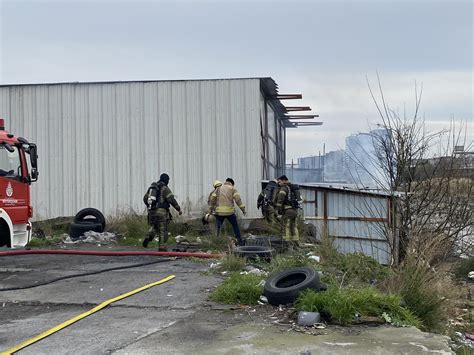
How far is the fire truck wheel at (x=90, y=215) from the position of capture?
596 inches

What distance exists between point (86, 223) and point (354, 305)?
35.0ft

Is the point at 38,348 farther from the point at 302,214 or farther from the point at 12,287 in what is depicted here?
the point at 302,214

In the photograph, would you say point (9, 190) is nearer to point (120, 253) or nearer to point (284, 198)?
point (120, 253)

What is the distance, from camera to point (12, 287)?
26.2ft

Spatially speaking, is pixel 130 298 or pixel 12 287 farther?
pixel 12 287

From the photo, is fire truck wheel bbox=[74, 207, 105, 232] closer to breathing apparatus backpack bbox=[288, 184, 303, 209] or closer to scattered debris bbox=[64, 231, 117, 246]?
scattered debris bbox=[64, 231, 117, 246]

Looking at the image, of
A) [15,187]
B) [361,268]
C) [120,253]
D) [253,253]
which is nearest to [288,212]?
[253,253]

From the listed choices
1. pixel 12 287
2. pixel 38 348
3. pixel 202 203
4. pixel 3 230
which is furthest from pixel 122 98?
pixel 38 348

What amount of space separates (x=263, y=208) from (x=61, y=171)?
6810 millimetres

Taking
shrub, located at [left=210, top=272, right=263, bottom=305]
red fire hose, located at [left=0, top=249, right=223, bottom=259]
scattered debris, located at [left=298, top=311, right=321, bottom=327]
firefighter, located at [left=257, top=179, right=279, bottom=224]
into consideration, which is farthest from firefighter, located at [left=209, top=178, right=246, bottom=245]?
scattered debris, located at [left=298, top=311, right=321, bottom=327]

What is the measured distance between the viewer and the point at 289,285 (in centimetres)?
701

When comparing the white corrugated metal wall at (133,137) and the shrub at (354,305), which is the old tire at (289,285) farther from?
the white corrugated metal wall at (133,137)

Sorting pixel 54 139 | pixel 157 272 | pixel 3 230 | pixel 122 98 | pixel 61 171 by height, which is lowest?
pixel 157 272

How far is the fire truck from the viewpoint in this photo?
9.52 m
